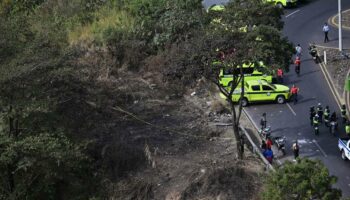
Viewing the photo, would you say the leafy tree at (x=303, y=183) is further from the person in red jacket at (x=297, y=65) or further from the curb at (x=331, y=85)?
the person in red jacket at (x=297, y=65)

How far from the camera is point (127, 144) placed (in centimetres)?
3344

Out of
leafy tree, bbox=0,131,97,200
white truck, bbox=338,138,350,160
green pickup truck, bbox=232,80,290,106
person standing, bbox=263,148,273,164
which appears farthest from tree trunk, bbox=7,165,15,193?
white truck, bbox=338,138,350,160

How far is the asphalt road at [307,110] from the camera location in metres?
31.9

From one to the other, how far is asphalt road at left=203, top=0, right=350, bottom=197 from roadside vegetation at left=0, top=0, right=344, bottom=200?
316 centimetres

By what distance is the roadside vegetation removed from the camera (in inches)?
1012

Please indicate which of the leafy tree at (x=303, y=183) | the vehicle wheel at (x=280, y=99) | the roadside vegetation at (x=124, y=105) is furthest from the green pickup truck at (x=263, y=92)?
the leafy tree at (x=303, y=183)

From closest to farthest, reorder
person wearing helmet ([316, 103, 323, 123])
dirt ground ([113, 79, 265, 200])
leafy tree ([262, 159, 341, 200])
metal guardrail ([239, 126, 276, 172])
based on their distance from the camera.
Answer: leafy tree ([262, 159, 341, 200]), dirt ground ([113, 79, 265, 200]), metal guardrail ([239, 126, 276, 172]), person wearing helmet ([316, 103, 323, 123])

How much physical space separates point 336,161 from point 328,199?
42.6ft

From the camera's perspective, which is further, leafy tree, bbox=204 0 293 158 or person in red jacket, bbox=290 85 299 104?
person in red jacket, bbox=290 85 299 104

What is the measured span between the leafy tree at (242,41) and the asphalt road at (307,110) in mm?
4400

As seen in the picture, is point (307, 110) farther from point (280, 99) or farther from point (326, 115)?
point (326, 115)

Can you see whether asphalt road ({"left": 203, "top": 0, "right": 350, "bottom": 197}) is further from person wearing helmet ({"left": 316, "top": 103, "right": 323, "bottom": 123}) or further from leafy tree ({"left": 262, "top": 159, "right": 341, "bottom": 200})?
leafy tree ({"left": 262, "top": 159, "right": 341, "bottom": 200})

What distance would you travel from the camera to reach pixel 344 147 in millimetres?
31406

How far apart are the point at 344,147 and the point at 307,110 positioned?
246 inches
